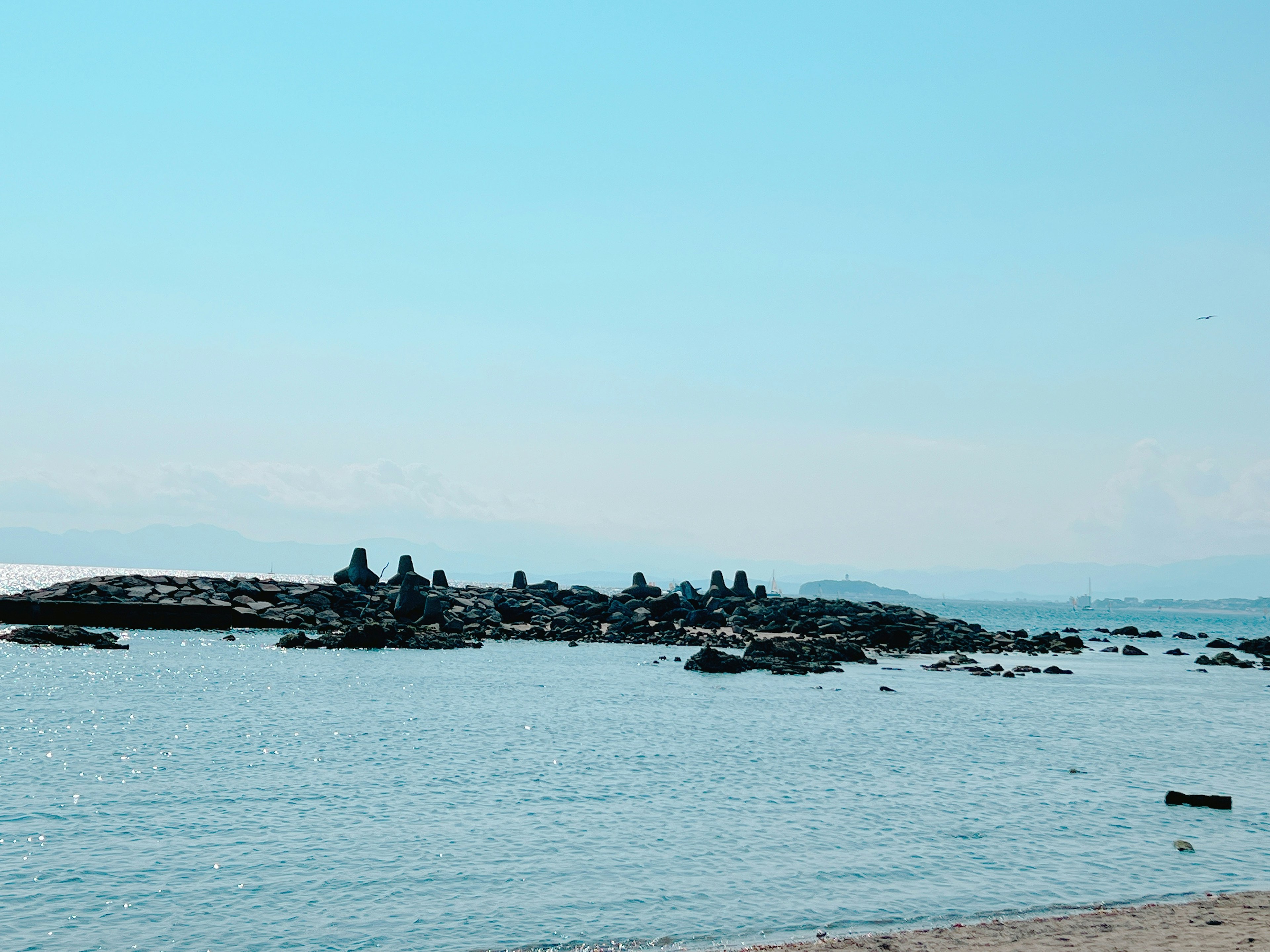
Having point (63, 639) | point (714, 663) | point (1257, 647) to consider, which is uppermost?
point (63, 639)

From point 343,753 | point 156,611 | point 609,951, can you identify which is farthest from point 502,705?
point 156,611

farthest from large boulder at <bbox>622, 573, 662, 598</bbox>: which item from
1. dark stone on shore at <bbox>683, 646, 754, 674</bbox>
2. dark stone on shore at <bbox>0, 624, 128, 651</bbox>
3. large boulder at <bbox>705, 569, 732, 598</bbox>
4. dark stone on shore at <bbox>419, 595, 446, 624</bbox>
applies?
dark stone on shore at <bbox>0, 624, 128, 651</bbox>

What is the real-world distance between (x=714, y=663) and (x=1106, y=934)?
38.0 metres

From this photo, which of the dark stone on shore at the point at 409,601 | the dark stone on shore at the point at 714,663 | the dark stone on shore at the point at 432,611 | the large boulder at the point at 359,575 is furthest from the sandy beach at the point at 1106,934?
the large boulder at the point at 359,575

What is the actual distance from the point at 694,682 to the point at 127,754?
2682 cm

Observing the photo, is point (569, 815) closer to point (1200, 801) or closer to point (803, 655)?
point (1200, 801)

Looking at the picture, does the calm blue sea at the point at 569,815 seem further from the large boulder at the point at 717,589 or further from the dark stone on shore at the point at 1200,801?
the large boulder at the point at 717,589

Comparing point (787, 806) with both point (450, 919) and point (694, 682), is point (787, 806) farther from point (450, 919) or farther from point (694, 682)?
point (694, 682)

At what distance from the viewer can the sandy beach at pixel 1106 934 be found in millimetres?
12148

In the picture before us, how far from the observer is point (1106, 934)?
12.8m

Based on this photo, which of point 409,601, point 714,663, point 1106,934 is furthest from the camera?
point 409,601

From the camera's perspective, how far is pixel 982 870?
16.1m

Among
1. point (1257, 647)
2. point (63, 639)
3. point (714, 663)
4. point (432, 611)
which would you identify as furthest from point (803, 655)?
point (1257, 647)

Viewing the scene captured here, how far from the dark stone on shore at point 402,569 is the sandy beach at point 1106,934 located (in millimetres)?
72681
